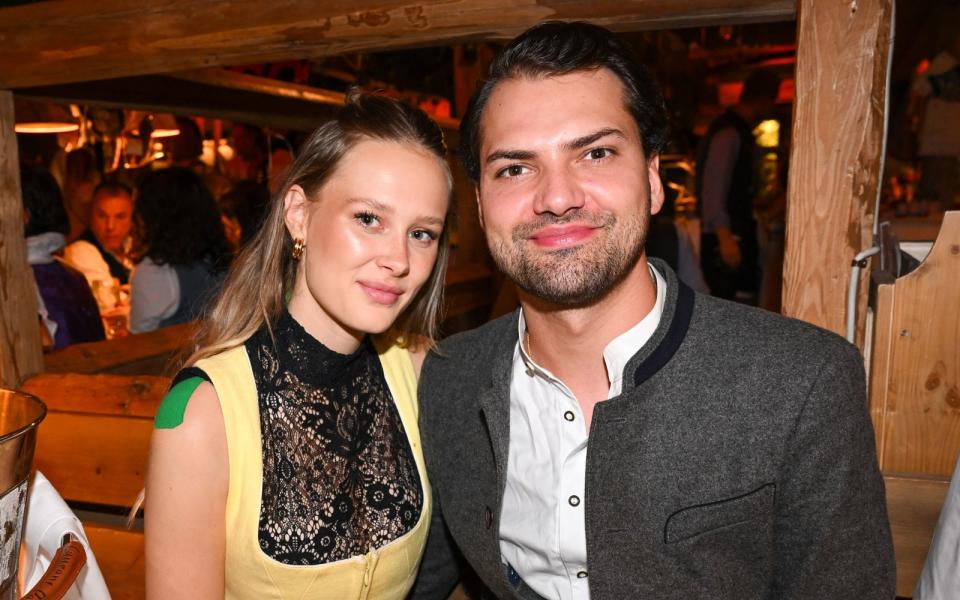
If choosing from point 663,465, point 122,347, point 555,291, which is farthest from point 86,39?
point 663,465

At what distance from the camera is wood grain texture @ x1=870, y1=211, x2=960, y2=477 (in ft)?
5.06

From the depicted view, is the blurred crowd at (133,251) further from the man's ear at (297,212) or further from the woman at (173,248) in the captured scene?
the man's ear at (297,212)

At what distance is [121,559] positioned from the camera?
78.0 inches

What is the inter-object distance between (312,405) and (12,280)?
1873 mm

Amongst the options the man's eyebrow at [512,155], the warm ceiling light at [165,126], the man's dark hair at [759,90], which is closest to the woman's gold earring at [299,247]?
the man's eyebrow at [512,155]

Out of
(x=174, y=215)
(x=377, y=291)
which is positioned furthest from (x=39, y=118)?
(x=377, y=291)

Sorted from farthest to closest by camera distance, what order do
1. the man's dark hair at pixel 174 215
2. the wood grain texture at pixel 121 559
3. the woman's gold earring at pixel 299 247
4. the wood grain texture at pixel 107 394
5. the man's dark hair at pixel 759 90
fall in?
1. the man's dark hair at pixel 759 90
2. the man's dark hair at pixel 174 215
3. the wood grain texture at pixel 107 394
4. the wood grain texture at pixel 121 559
5. the woman's gold earring at pixel 299 247

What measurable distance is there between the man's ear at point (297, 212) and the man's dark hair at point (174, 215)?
7.24 ft

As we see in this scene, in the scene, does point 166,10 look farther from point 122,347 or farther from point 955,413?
point 955,413

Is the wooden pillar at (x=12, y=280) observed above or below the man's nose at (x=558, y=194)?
below

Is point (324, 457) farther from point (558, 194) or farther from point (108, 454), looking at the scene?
point (108, 454)

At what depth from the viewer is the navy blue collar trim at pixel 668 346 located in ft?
4.47

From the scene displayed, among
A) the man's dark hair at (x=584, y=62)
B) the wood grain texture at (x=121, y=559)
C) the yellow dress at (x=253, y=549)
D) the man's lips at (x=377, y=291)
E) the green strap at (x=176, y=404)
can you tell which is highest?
the man's dark hair at (x=584, y=62)

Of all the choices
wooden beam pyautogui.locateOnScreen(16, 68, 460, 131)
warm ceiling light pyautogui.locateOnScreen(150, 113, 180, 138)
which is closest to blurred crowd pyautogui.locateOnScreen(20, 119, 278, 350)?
wooden beam pyautogui.locateOnScreen(16, 68, 460, 131)
